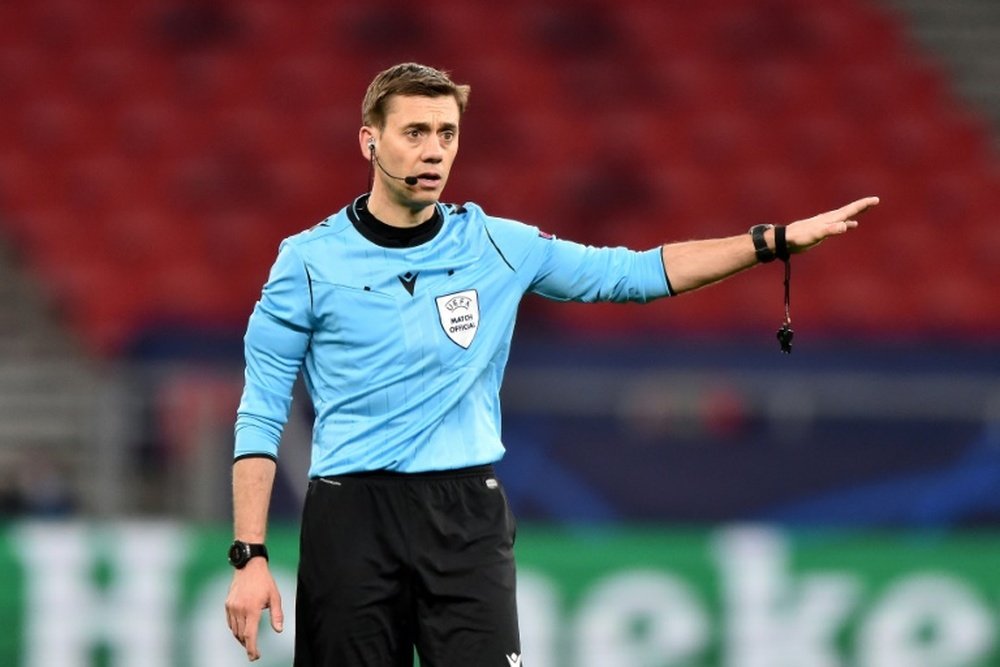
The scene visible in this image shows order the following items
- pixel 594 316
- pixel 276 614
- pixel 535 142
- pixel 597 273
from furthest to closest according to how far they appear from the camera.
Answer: pixel 535 142 → pixel 594 316 → pixel 597 273 → pixel 276 614

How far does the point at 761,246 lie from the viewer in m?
3.71

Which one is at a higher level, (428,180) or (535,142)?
(535,142)

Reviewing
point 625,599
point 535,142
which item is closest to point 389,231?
point 625,599

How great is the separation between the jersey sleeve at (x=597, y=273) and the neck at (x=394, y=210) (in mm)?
267

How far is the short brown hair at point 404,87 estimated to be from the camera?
369 centimetres

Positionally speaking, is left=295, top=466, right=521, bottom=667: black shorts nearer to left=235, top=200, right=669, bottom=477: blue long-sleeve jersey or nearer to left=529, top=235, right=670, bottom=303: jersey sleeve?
left=235, top=200, right=669, bottom=477: blue long-sleeve jersey

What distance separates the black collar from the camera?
378 cm

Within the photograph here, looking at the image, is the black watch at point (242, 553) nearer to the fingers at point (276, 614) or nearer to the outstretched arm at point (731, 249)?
the fingers at point (276, 614)

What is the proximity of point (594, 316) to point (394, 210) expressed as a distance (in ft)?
19.0

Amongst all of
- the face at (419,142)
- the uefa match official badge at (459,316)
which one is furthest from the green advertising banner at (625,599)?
the face at (419,142)

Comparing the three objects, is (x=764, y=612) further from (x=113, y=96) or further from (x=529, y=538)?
(x=113, y=96)

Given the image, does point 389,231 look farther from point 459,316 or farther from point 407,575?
point 407,575

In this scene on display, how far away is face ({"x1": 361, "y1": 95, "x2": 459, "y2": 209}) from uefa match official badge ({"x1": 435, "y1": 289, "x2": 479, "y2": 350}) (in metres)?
0.21

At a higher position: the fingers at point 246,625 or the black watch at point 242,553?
the black watch at point 242,553
